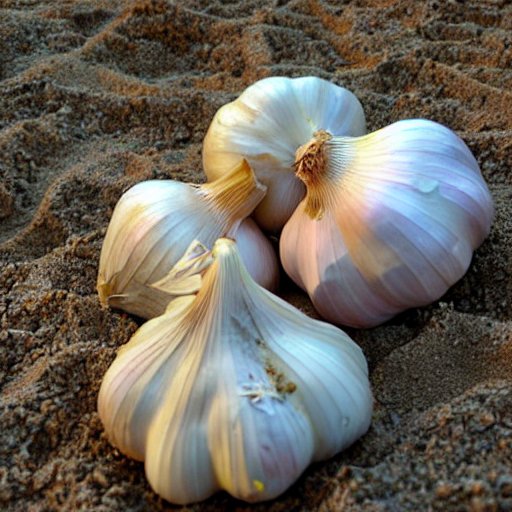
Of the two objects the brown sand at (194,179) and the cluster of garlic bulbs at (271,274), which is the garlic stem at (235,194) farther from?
the brown sand at (194,179)

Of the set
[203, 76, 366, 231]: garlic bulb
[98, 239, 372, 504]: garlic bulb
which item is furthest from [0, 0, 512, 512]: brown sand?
[203, 76, 366, 231]: garlic bulb

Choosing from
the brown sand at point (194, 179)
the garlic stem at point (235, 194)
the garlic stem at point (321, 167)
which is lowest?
the brown sand at point (194, 179)

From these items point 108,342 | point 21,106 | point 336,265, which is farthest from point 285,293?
point 21,106

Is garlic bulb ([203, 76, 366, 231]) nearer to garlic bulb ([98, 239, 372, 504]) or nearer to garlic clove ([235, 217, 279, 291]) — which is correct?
garlic clove ([235, 217, 279, 291])

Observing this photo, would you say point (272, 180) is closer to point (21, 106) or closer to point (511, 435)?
point (511, 435)

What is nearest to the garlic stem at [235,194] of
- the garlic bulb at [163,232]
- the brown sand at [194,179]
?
the garlic bulb at [163,232]

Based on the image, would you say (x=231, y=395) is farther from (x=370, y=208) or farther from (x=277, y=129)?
(x=277, y=129)
